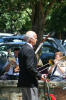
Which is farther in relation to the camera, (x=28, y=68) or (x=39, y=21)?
(x=39, y=21)

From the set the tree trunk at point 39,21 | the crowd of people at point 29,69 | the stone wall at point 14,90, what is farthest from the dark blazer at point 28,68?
the tree trunk at point 39,21

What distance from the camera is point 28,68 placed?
5008mm

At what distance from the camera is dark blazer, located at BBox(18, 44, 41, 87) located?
197 inches

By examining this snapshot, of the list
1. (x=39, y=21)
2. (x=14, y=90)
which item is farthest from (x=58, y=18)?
(x=14, y=90)

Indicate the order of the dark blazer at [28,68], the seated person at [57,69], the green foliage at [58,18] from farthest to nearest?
the green foliage at [58,18]
the seated person at [57,69]
the dark blazer at [28,68]

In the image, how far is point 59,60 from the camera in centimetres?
782

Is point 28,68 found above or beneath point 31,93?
above

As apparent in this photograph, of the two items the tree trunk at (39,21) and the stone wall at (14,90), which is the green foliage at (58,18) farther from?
the stone wall at (14,90)

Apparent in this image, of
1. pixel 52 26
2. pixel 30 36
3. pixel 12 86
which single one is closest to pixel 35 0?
pixel 12 86

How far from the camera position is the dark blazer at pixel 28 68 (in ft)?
16.4

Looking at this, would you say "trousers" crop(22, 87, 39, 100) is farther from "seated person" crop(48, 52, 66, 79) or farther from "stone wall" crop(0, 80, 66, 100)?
"seated person" crop(48, 52, 66, 79)

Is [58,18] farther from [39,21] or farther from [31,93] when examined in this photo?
[31,93]

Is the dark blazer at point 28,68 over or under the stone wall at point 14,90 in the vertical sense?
over

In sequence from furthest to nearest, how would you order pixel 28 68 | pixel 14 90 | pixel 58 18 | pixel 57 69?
pixel 58 18, pixel 57 69, pixel 14 90, pixel 28 68
